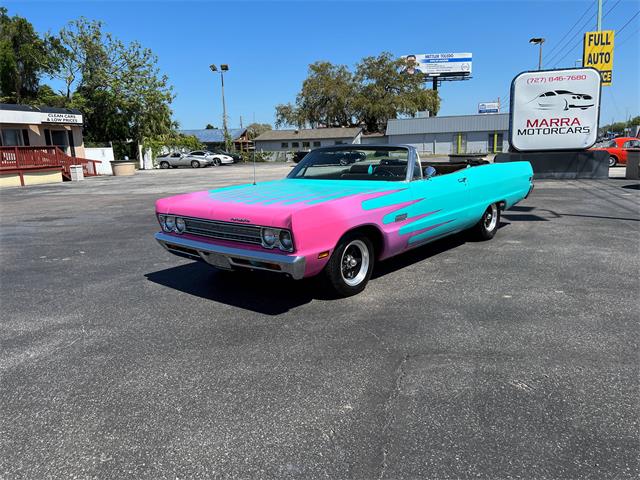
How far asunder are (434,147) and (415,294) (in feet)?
183

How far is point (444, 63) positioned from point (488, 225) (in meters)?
73.4

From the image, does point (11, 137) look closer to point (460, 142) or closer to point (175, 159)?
point (175, 159)

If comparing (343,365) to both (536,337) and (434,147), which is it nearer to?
(536,337)

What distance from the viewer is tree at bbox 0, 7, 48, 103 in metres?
39.9

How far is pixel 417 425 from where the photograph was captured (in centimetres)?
261

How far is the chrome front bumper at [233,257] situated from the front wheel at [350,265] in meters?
0.50

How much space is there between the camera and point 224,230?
440cm

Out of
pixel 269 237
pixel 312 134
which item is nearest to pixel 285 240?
pixel 269 237

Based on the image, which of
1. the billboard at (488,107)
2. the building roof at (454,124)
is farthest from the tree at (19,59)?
the billboard at (488,107)

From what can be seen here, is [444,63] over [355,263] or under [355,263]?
over

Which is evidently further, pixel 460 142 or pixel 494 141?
pixel 460 142

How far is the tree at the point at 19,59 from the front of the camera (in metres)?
39.9

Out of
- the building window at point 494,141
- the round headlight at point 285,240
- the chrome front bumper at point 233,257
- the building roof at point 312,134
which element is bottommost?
the chrome front bumper at point 233,257

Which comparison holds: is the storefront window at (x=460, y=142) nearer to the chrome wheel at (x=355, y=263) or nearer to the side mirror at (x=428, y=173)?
the side mirror at (x=428, y=173)
